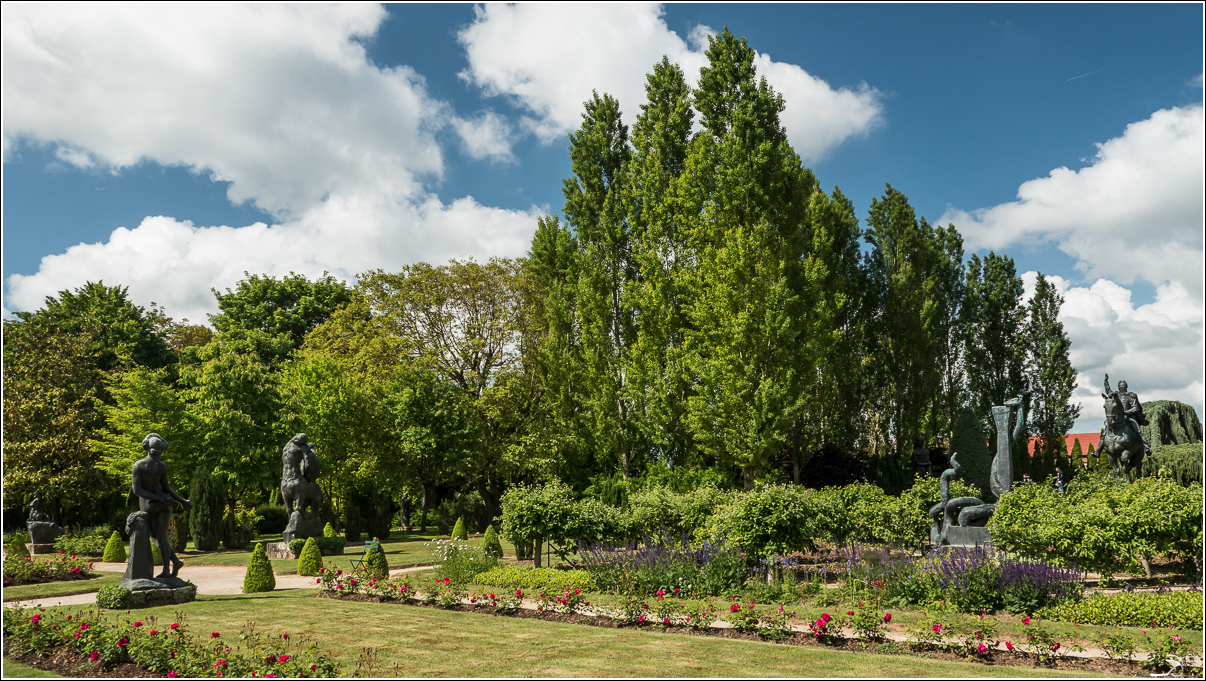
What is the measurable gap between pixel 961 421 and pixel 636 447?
15.1m

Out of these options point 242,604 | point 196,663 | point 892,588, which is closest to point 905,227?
point 892,588

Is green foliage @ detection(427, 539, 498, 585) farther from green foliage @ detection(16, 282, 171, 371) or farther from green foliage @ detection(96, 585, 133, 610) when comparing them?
green foliage @ detection(16, 282, 171, 371)

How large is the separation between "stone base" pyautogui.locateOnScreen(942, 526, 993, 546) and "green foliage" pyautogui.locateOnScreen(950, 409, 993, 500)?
15984 mm

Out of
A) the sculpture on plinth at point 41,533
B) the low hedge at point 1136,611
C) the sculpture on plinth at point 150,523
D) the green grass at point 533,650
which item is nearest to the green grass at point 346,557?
the sculpture on plinth at point 41,533

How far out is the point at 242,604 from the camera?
468 inches

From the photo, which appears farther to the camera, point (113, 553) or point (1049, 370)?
point (1049, 370)

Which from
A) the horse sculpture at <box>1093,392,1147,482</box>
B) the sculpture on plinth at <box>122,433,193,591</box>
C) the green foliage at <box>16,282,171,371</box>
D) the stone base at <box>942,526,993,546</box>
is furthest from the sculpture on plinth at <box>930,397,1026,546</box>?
the green foliage at <box>16,282,171,371</box>

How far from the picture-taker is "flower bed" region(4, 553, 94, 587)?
51.2 feet

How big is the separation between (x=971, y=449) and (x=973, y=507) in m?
16.9

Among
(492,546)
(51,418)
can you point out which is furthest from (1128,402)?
(51,418)

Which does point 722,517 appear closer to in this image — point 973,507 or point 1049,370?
point 973,507

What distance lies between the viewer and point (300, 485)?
2066cm

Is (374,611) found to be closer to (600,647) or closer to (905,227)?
(600,647)

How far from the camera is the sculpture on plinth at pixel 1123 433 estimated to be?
1678 centimetres
